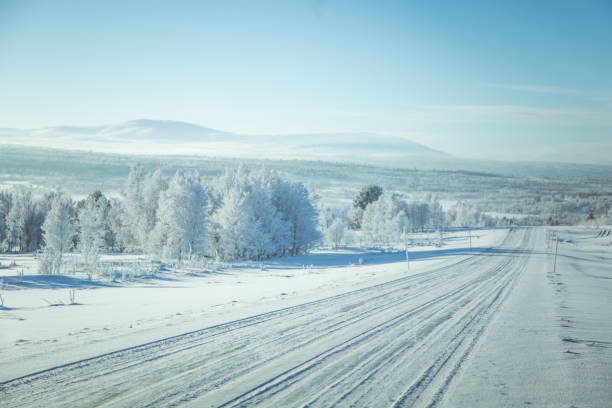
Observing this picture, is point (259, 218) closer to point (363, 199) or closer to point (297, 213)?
point (297, 213)

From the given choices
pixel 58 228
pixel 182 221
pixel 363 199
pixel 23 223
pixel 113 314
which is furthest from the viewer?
pixel 363 199

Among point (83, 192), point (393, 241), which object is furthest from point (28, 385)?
point (83, 192)

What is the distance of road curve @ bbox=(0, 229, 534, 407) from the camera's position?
618cm

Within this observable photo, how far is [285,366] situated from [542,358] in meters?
5.83

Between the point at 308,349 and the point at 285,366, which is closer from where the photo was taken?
the point at 285,366

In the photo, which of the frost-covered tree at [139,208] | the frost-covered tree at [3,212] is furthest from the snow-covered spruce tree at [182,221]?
the frost-covered tree at [3,212]

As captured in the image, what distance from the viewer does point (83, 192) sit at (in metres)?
108

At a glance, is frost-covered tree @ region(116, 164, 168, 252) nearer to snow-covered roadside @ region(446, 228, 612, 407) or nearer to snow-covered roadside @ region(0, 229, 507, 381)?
snow-covered roadside @ region(0, 229, 507, 381)

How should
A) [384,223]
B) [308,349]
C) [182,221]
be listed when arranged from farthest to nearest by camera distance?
[384,223], [182,221], [308,349]

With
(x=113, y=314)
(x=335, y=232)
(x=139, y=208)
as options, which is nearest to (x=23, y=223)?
(x=139, y=208)

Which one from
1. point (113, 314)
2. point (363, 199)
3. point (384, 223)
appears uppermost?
point (363, 199)

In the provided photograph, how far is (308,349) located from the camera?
877 cm

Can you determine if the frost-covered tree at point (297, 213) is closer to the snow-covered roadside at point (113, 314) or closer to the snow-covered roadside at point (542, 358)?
the snow-covered roadside at point (113, 314)

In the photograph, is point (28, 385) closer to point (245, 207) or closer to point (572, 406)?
point (572, 406)
